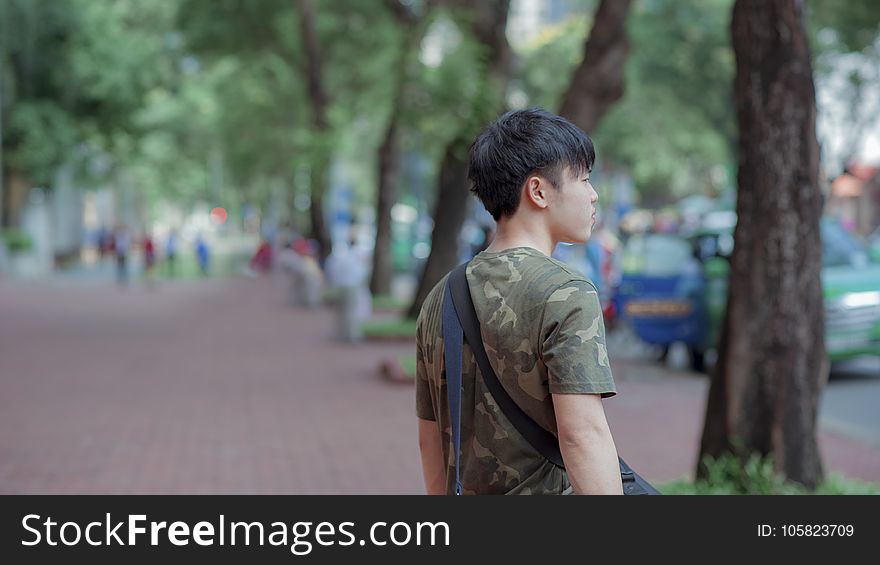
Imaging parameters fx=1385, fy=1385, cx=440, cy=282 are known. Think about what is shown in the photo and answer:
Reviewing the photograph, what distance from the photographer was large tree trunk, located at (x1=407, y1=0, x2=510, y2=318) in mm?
17547

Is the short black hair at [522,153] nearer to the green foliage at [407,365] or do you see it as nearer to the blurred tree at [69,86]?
the green foliage at [407,365]

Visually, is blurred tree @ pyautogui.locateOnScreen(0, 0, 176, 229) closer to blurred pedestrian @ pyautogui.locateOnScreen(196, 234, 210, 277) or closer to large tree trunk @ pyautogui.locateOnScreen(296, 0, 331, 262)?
blurred pedestrian @ pyautogui.locateOnScreen(196, 234, 210, 277)

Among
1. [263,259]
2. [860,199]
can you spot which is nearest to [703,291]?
[263,259]

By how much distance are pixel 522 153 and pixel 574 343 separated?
16.2 inches

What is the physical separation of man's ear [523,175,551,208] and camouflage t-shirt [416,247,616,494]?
0.10m

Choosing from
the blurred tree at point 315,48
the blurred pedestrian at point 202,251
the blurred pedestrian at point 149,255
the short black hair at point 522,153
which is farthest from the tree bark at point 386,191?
the blurred pedestrian at point 202,251

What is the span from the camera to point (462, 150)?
58.9 ft

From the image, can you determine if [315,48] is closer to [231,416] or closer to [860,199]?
[231,416]

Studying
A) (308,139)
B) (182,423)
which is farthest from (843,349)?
(308,139)

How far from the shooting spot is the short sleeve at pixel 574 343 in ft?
8.51

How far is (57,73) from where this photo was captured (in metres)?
40.1

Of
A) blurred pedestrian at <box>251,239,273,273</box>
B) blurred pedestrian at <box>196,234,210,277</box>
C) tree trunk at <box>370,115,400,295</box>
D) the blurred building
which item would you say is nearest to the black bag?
tree trunk at <box>370,115,400,295</box>

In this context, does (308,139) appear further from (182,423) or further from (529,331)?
(529,331)
